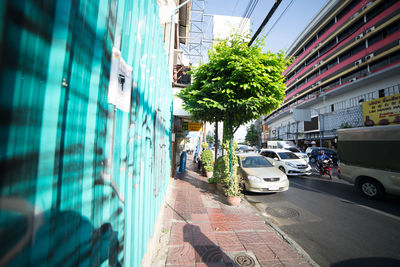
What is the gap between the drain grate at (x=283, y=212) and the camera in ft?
15.7

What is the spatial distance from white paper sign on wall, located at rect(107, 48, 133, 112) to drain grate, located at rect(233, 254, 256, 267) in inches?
119

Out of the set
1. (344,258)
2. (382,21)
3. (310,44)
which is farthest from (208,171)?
(310,44)

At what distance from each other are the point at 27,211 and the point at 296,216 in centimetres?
581

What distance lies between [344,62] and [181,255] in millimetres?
43290

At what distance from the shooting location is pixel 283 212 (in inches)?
199

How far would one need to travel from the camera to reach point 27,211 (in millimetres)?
625

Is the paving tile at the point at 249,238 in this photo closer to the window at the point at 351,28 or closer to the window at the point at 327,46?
the window at the point at 351,28

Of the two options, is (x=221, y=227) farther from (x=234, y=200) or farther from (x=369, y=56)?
(x=369, y=56)

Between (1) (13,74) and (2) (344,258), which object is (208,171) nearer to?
(2) (344,258)

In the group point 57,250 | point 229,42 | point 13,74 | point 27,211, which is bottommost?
point 57,250

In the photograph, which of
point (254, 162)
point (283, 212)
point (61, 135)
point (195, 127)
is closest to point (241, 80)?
point (254, 162)

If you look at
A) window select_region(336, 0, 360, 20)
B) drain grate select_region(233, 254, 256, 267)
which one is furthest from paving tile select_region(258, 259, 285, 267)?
window select_region(336, 0, 360, 20)

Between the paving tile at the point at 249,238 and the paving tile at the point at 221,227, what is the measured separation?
0.25m

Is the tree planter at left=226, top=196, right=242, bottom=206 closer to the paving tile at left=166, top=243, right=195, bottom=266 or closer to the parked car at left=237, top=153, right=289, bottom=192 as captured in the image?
the parked car at left=237, top=153, right=289, bottom=192
